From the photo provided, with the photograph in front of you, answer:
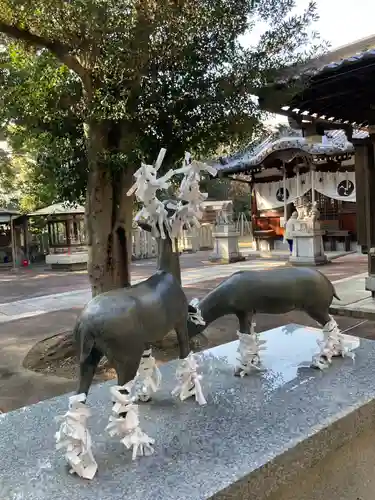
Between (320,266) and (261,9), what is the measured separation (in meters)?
8.49

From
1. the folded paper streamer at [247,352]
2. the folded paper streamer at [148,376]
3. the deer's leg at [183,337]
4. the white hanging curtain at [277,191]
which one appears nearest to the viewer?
the deer's leg at [183,337]

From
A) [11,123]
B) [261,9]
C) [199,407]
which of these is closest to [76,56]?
[11,123]

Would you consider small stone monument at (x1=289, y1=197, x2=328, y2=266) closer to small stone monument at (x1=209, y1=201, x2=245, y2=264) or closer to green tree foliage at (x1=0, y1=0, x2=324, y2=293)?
small stone monument at (x1=209, y1=201, x2=245, y2=264)

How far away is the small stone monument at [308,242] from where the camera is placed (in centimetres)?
1230

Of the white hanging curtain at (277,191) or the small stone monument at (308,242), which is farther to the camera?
the white hanging curtain at (277,191)

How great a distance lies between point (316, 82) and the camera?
508 cm

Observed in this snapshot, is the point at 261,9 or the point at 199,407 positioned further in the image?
the point at 261,9

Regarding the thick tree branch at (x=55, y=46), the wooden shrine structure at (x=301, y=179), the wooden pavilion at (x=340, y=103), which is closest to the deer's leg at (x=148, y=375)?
the thick tree branch at (x=55, y=46)

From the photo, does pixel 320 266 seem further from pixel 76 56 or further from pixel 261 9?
pixel 76 56

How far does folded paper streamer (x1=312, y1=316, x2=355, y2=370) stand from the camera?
8.64 feet

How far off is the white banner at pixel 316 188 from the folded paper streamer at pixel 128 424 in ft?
46.8

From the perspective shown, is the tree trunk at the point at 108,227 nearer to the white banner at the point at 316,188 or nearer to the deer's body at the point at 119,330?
the deer's body at the point at 119,330

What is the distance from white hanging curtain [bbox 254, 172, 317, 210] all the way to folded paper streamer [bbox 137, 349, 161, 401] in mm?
14323

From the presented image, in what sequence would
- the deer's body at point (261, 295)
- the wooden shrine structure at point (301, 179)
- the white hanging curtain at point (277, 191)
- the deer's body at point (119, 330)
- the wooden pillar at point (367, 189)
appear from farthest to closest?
the white hanging curtain at point (277, 191) → the wooden shrine structure at point (301, 179) → the wooden pillar at point (367, 189) → the deer's body at point (261, 295) → the deer's body at point (119, 330)
